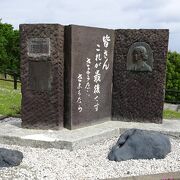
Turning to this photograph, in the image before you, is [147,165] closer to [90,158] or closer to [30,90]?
[90,158]

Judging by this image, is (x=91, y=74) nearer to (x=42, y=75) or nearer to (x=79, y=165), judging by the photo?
(x=42, y=75)

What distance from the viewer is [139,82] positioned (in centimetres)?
768

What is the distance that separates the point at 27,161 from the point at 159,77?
326 cm

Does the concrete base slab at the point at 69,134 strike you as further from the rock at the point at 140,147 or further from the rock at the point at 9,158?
the rock at the point at 9,158

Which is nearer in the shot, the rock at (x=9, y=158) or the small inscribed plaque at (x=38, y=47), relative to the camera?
the rock at (x=9, y=158)

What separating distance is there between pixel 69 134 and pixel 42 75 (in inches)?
44.5

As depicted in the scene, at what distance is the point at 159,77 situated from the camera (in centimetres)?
757

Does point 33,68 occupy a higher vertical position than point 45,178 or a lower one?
higher

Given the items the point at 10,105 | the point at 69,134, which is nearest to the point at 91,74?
the point at 69,134

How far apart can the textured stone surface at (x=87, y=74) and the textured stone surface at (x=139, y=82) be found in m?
0.16

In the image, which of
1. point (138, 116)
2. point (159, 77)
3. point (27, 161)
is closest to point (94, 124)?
point (138, 116)

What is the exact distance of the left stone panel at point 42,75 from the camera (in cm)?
671

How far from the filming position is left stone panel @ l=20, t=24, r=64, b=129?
6.71m

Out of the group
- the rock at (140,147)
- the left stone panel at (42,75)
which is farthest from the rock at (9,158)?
the left stone panel at (42,75)
